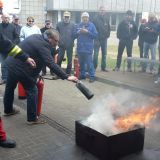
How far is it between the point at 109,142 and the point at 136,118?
107 cm

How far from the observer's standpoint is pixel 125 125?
193 inches

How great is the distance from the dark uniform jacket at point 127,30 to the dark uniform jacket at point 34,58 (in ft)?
20.0

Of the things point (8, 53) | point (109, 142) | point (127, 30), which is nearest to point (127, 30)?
point (127, 30)

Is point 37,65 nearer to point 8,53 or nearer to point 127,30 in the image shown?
point 8,53

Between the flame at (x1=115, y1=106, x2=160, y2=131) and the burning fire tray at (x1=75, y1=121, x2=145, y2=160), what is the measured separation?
0.19 meters

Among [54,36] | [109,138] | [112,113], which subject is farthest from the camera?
[54,36]

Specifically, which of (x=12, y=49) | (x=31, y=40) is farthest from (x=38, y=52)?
(x=12, y=49)

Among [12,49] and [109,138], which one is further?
[12,49]

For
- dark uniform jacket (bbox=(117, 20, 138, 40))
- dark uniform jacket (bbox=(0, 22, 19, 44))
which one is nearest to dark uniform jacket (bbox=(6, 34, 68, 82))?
dark uniform jacket (bbox=(0, 22, 19, 44))

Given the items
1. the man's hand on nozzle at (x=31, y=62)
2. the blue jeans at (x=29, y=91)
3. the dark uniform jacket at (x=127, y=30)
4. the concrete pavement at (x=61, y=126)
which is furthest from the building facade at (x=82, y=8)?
the man's hand on nozzle at (x=31, y=62)

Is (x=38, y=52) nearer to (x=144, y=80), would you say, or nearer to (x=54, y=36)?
(x=54, y=36)

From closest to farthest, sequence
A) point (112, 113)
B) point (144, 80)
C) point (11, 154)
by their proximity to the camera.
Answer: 1. point (11, 154)
2. point (112, 113)
3. point (144, 80)

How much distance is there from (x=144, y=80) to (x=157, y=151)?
534 centimetres

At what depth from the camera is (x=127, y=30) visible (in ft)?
36.9
